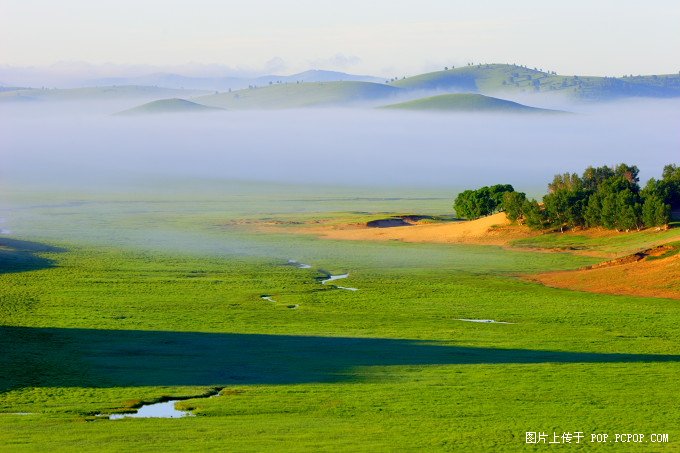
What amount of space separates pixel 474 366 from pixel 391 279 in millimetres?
35431

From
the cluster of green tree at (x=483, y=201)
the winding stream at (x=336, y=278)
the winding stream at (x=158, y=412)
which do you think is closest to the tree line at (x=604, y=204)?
the cluster of green tree at (x=483, y=201)

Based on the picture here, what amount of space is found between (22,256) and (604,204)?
48.2 metres

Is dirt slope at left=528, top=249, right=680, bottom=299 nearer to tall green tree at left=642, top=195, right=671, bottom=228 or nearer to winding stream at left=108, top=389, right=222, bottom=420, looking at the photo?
tall green tree at left=642, top=195, right=671, bottom=228

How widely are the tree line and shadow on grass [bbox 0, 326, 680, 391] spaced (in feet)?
163

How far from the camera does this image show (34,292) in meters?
75.8

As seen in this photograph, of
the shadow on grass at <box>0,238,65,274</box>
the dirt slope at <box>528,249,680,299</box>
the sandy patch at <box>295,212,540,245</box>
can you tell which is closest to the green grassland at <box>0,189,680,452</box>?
the shadow on grass at <box>0,238,65,274</box>

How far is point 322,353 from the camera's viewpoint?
5497 cm

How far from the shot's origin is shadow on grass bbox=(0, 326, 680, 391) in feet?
161

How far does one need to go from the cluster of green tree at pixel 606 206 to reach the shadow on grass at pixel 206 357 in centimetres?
4943

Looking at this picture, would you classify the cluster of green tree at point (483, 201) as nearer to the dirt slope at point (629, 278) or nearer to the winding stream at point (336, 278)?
the dirt slope at point (629, 278)

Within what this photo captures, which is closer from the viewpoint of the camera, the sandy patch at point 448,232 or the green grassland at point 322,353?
the green grassland at point 322,353

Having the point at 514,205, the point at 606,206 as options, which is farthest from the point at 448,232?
the point at 606,206

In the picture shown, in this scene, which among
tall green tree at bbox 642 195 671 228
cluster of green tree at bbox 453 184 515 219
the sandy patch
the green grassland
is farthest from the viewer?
cluster of green tree at bbox 453 184 515 219

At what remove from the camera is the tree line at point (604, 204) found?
338 ft
